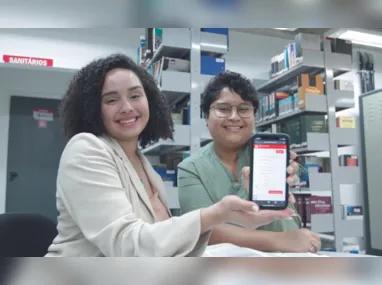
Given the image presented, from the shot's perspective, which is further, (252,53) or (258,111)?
(252,53)

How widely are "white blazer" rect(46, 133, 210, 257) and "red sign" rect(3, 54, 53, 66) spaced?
3598mm

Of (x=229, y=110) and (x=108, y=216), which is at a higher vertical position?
(x=229, y=110)

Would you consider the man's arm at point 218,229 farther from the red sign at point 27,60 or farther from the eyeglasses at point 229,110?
the red sign at point 27,60

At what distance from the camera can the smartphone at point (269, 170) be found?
0.54 metres

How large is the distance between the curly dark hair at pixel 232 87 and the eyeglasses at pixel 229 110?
3 cm

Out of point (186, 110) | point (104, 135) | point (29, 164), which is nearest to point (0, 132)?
point (29, 164)

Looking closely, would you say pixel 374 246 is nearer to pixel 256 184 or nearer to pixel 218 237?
pixel 218 237

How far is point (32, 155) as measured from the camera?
3.91 metres

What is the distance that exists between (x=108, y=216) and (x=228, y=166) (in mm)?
762

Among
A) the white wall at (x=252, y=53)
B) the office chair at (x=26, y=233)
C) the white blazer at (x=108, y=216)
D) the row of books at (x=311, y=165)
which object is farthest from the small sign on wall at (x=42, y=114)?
the white blazer at (x=108, y=216)

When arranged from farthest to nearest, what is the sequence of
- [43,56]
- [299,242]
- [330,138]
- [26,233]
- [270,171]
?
[43,56], [330,138], [26,233], [299,242], [270,171]

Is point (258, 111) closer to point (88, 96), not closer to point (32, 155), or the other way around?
point (32, 155)

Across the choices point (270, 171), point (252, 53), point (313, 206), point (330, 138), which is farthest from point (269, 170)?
point (252, 53)

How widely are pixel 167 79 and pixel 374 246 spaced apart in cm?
316
